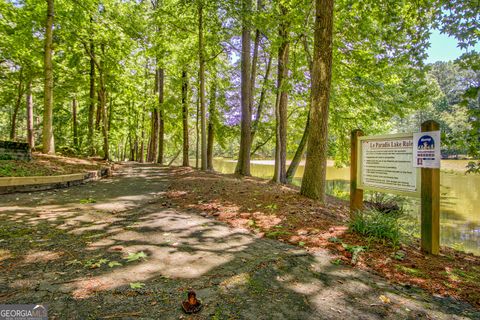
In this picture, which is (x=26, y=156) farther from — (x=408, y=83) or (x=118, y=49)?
(x=408, y=83)

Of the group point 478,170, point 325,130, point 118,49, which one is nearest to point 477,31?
point 478,170

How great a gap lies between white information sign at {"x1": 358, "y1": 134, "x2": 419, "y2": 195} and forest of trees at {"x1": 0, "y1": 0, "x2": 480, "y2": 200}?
1244 millimetres

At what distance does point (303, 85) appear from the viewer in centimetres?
1165

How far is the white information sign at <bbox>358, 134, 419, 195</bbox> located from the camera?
3.96 m

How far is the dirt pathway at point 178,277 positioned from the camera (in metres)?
2.20

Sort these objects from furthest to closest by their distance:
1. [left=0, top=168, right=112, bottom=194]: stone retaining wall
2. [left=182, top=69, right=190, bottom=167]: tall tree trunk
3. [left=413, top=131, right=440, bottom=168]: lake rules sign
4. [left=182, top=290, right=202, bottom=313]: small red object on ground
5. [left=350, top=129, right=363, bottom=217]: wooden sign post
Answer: [left=182, top=69, right=190, bottom=167]: tall tree trunk, [left=0, top=168, right=112, bottom=194]: stone retaining wall, [left=350, top=129, right=363, bottom=217]: wooden sign post, [left=413, top=131, right=440, bottom=168]: lake rules sign, [left=182, top=290, right=202, bottom=313]: small red object on ground

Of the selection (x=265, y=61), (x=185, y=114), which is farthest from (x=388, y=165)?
(x=185, y=114)

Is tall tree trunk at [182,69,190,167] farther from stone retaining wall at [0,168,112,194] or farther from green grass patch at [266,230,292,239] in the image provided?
green grass patch at [266,230,292,239]

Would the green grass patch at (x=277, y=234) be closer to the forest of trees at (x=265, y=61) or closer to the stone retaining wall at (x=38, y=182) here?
the forest of trees at (x=265, y=61)

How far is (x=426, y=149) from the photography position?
12.1 ft

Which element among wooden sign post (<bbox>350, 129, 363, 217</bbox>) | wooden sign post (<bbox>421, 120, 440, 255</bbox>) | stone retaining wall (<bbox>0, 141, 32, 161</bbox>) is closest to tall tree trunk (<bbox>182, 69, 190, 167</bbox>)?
stone retaining wall (<bbox>0, 141, 32, 161</bbox>)

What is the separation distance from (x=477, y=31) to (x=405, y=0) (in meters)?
2.19

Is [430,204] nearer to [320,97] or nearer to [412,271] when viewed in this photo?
[412,271]

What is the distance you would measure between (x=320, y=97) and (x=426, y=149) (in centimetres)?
258
